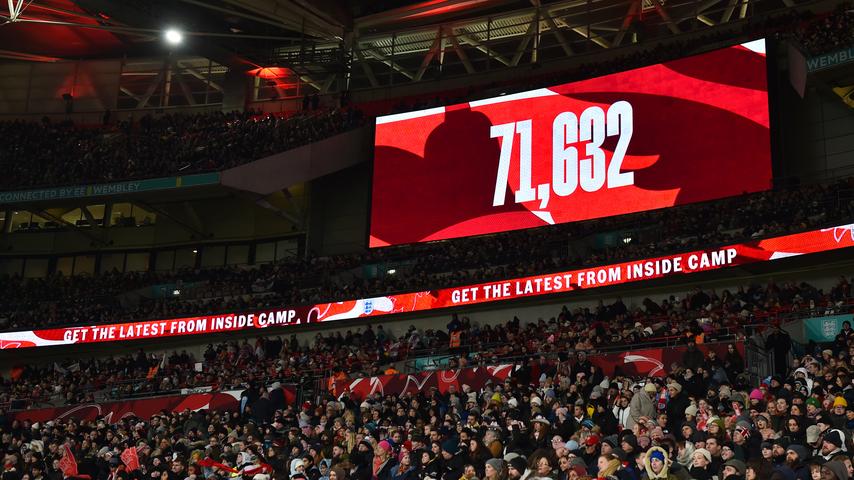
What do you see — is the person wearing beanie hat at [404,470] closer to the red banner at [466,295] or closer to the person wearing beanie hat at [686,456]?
the person wearing beanie hat at [686,456]

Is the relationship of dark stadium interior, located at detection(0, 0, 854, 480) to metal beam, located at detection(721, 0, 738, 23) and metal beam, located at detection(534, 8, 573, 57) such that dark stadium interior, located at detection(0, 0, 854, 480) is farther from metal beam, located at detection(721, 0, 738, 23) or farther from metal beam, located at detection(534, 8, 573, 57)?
metal beam, located at detection(721, 0, 738, 23)

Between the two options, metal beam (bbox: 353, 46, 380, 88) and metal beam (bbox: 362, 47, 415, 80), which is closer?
metal beam (bbox: 362, 47, 415, 80)

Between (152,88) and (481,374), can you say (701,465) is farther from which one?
(152,88)

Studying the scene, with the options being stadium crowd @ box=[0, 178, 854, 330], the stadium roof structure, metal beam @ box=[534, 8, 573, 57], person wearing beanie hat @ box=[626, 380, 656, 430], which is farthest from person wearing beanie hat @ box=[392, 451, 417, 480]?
metal beam @ box=[534, 8, 573, 57]

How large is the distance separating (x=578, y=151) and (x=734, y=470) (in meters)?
17.6

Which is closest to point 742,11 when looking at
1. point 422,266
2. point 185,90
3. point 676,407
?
point 422,266

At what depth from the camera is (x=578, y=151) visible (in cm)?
2822

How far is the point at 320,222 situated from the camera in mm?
36188

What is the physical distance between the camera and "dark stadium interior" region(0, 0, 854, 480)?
17.0 meters

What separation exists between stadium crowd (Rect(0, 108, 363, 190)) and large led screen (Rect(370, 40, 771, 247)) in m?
4.00

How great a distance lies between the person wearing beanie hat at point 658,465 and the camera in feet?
38.5

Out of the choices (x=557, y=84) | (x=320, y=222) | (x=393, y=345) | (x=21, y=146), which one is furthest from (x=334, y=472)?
(x=21, y=146)

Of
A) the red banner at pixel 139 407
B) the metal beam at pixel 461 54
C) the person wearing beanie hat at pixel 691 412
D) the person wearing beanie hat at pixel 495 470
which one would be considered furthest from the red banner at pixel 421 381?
the metal beam at pixel 461 54

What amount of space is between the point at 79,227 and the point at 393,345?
18.0 meters
